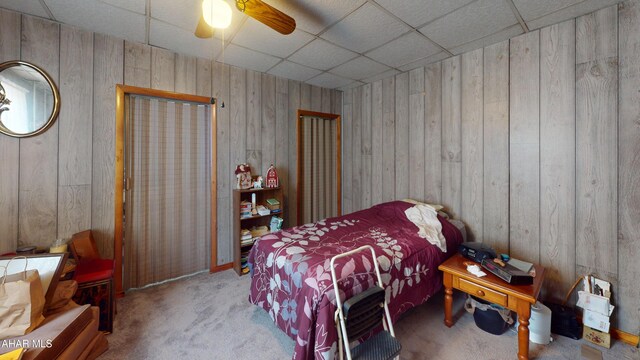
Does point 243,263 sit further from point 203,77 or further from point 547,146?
point 547,146

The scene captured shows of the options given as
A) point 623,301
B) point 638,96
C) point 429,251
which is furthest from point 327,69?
point 623,301

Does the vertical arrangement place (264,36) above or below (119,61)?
above

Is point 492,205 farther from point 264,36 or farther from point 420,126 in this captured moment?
point 264,36

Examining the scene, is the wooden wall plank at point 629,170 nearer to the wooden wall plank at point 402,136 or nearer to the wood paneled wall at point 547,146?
the wood paneled wall at point 547,146

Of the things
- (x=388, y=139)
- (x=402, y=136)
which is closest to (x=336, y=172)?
(x=388, y=139)

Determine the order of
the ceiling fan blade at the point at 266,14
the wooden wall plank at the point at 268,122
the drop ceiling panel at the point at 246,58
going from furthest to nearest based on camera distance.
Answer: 1. the wooden wall plank at the point at 268,122
2. the drop ceiling panel at the point at 246,58
3. the ceiling fan blade at the point at 266,14

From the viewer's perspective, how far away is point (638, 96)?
5.98ft

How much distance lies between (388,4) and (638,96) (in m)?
2.02

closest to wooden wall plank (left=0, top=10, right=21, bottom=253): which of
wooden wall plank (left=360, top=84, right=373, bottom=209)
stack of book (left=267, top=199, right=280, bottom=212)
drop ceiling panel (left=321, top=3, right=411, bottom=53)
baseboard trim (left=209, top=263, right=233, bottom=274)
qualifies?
baseboard trim (left=209, top=263, right=233, bottom=274)

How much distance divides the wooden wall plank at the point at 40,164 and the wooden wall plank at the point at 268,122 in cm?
200

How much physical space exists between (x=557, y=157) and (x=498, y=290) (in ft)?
4.55

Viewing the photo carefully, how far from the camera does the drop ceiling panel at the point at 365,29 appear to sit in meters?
2.05

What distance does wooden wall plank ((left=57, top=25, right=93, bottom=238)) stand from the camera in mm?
2219

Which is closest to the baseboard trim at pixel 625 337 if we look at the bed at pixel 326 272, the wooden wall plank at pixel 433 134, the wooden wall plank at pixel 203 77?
the bed at pixel 326 272
